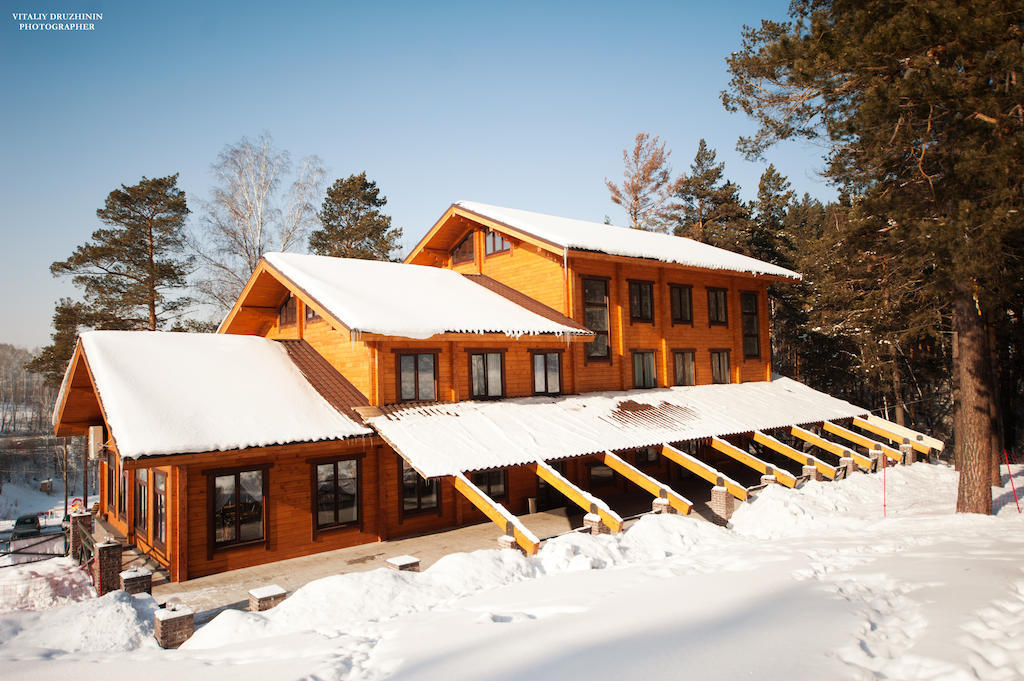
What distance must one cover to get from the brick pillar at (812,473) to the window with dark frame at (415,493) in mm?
10393

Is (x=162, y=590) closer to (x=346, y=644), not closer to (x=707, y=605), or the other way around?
(x=346, y=644)

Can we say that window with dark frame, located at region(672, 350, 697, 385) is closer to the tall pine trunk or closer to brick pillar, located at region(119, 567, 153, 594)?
the tall pine trunk

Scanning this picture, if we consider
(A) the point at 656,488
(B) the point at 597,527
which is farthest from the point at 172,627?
(A) the point at 656,488

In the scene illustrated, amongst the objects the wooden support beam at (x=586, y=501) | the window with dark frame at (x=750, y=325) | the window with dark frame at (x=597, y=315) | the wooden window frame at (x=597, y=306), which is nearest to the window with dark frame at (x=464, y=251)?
the wooden window frame at (x=597, y=306)

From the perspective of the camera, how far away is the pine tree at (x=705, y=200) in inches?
1665

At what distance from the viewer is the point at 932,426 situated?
36531 mm

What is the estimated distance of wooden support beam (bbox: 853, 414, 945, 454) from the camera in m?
20.8

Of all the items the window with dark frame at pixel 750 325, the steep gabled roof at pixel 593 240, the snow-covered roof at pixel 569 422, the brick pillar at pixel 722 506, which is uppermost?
the steep gabled roof at pixel 593 240

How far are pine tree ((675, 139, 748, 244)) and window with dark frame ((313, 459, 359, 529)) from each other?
108 feet

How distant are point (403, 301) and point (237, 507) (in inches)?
281

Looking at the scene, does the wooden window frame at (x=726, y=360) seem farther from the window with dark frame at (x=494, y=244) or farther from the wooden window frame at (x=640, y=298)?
the window with dark frame at (x=494, y=244)

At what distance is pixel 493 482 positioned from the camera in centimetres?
1762

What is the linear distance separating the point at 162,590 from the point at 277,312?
11370mm

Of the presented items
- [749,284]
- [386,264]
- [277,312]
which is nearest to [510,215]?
[386,264]
